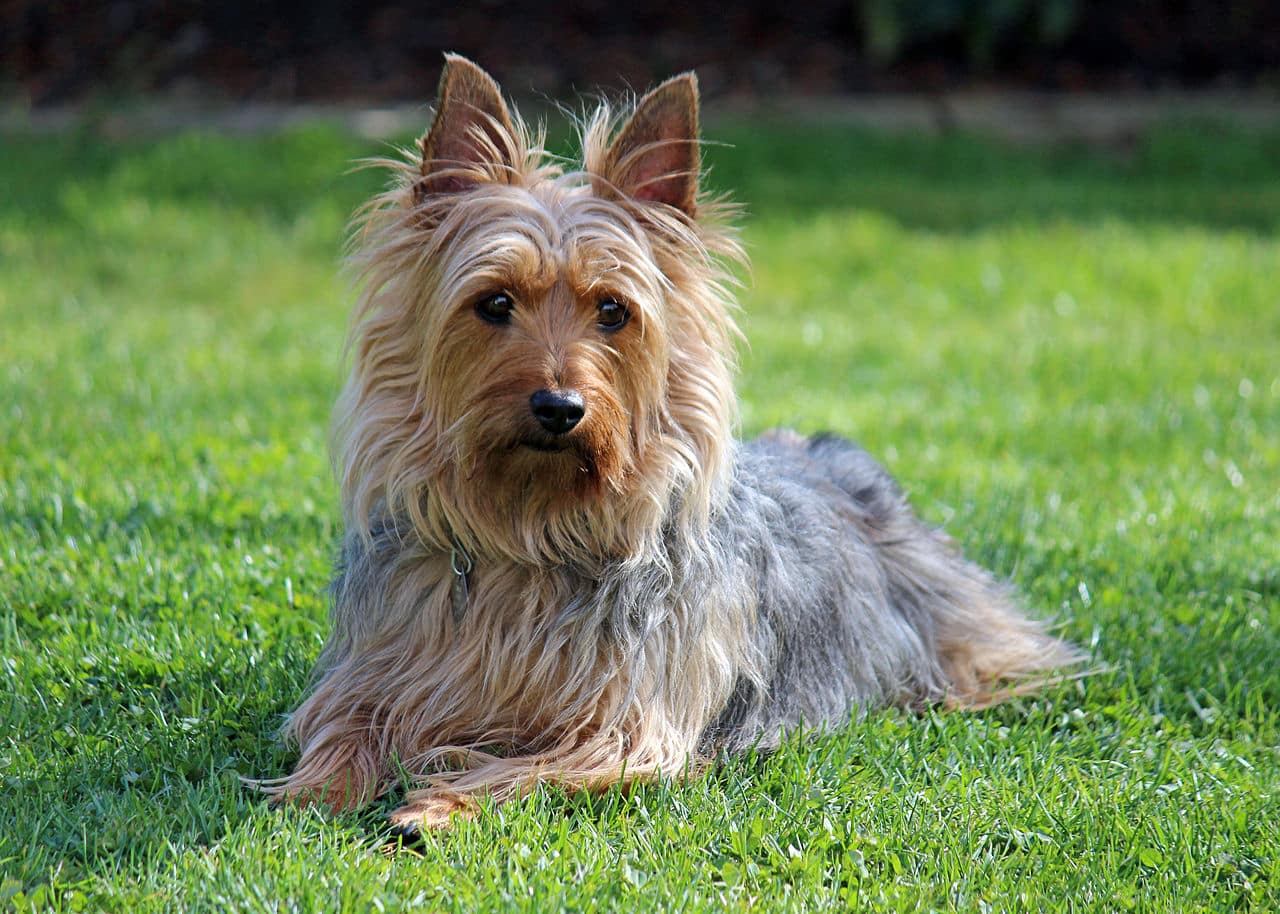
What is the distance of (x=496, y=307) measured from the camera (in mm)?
3748

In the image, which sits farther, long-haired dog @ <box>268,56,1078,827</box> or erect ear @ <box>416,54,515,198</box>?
erect ear @ <box>416,54,515,198</box>

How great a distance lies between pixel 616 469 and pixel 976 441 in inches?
169

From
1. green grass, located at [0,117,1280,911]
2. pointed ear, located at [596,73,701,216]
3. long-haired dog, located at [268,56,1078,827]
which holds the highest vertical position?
pointed ear, located at [596,73,701,216]

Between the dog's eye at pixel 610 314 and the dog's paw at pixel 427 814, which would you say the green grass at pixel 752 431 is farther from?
the dog's eye at pixel 610 314

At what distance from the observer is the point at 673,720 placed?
3.93 metres

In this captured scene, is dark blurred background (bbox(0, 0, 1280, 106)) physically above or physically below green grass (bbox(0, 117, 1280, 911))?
above

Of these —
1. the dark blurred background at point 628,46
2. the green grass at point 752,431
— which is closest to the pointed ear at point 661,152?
the green grass at point 752,431

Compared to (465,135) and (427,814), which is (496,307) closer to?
(465,135)

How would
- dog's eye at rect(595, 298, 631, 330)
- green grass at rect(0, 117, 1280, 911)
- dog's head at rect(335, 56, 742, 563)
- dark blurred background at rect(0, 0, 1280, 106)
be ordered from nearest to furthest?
green grass at rect(0, 117, 1280, 911), dog's head at rect(335, 56, 742, 563), dog's eye at rect(595, 298, 631, 330), dark blurred background at rect(0, 0, 1280, 106)

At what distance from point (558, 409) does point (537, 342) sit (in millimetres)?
225

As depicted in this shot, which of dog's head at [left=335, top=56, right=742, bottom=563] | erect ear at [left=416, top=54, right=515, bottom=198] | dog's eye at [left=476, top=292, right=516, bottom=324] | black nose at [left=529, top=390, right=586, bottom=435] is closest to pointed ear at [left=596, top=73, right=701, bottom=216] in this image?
dog's head at [left=335, top=56, right=742, bottom=563]

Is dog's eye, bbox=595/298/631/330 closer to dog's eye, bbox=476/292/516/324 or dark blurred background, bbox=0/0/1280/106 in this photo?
dog's eye, bbox=476/292/516/324

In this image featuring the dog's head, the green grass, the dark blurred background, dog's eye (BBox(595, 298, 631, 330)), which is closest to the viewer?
the green grass

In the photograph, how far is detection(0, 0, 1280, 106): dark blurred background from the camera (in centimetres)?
1422
